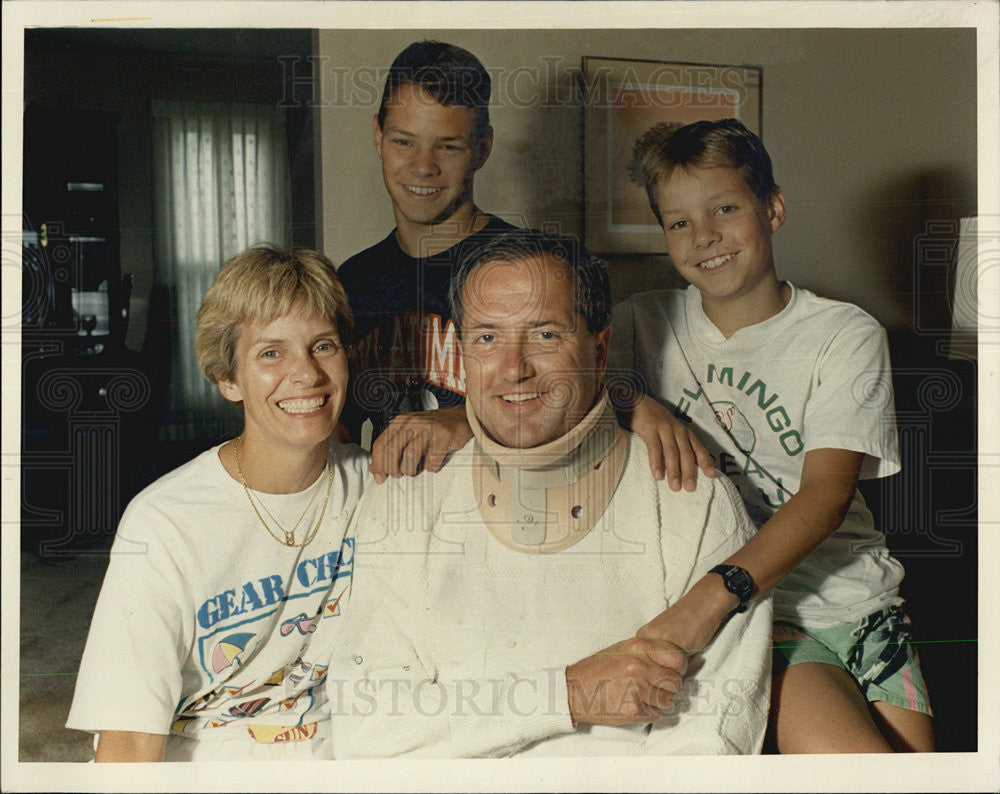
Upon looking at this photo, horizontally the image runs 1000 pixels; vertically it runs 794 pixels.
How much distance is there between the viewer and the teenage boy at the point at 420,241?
75.3 inches

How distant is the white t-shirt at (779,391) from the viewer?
1.92m

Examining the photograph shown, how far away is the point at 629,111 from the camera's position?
1.95m

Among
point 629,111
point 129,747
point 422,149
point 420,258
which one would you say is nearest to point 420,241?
point 420,258

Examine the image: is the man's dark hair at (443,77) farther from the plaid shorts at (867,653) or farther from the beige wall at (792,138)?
the plaid shorts at (867,653)

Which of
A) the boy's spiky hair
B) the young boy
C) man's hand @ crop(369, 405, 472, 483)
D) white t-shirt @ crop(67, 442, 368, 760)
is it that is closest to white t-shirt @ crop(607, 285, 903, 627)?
the young boy

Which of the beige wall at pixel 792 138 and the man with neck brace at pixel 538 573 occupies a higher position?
the beige wall at pixel 792 138

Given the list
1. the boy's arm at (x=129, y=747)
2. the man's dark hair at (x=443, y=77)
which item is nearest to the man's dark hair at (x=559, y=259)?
the man's dark hair at (x=443, y=77)

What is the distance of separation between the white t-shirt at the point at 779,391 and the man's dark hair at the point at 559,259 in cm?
6

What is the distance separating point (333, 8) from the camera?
1949 millimetres

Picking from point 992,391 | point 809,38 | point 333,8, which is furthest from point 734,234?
point 333,8

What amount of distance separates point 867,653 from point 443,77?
1.58 m

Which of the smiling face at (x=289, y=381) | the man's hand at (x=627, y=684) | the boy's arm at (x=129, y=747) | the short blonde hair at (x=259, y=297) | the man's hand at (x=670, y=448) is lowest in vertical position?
the boy's arm at (x=129, y=747)

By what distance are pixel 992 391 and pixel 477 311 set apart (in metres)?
1.24

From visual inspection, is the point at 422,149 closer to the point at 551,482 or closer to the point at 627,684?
the point at 551,482
